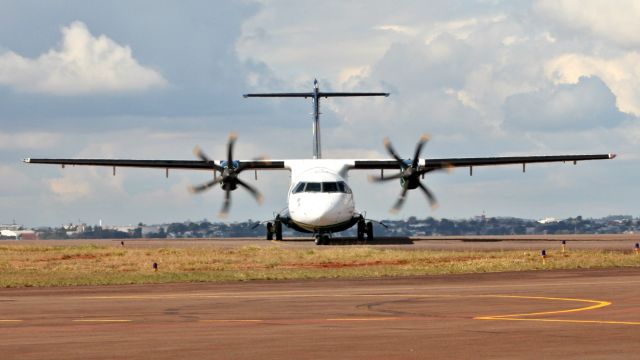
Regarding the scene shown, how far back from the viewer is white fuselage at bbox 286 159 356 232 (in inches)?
2181

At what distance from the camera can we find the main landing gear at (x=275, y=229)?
64625 millimetres

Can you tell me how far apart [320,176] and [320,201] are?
1.98 m

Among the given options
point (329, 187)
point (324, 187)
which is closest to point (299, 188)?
Answer: point (324, 187)

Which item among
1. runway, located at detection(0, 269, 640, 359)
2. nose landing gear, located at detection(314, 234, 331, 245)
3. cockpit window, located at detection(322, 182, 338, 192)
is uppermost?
cockpit window, located at detection(322, 182, 338, 192)

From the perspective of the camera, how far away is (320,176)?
56.8 metres

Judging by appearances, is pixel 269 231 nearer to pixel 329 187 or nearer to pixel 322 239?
pixel 322 239

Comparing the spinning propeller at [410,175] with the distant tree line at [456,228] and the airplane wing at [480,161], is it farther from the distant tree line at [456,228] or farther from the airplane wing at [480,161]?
the distant tree line at [456,228]

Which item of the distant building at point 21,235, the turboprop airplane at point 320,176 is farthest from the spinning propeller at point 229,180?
the distant building at point 21,235

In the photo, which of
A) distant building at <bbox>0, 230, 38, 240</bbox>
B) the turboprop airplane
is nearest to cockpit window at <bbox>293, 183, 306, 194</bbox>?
the turboprop airplane

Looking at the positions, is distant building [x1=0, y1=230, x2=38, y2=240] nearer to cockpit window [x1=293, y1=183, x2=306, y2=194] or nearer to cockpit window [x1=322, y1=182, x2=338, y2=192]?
cockpit window [x1=293, y1=183, x2=306, y2=194]

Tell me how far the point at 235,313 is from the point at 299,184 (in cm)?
3477

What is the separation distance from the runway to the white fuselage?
2308 cm

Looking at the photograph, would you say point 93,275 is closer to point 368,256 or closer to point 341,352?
point 368,256

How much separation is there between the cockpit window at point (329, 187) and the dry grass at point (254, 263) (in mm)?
3366
